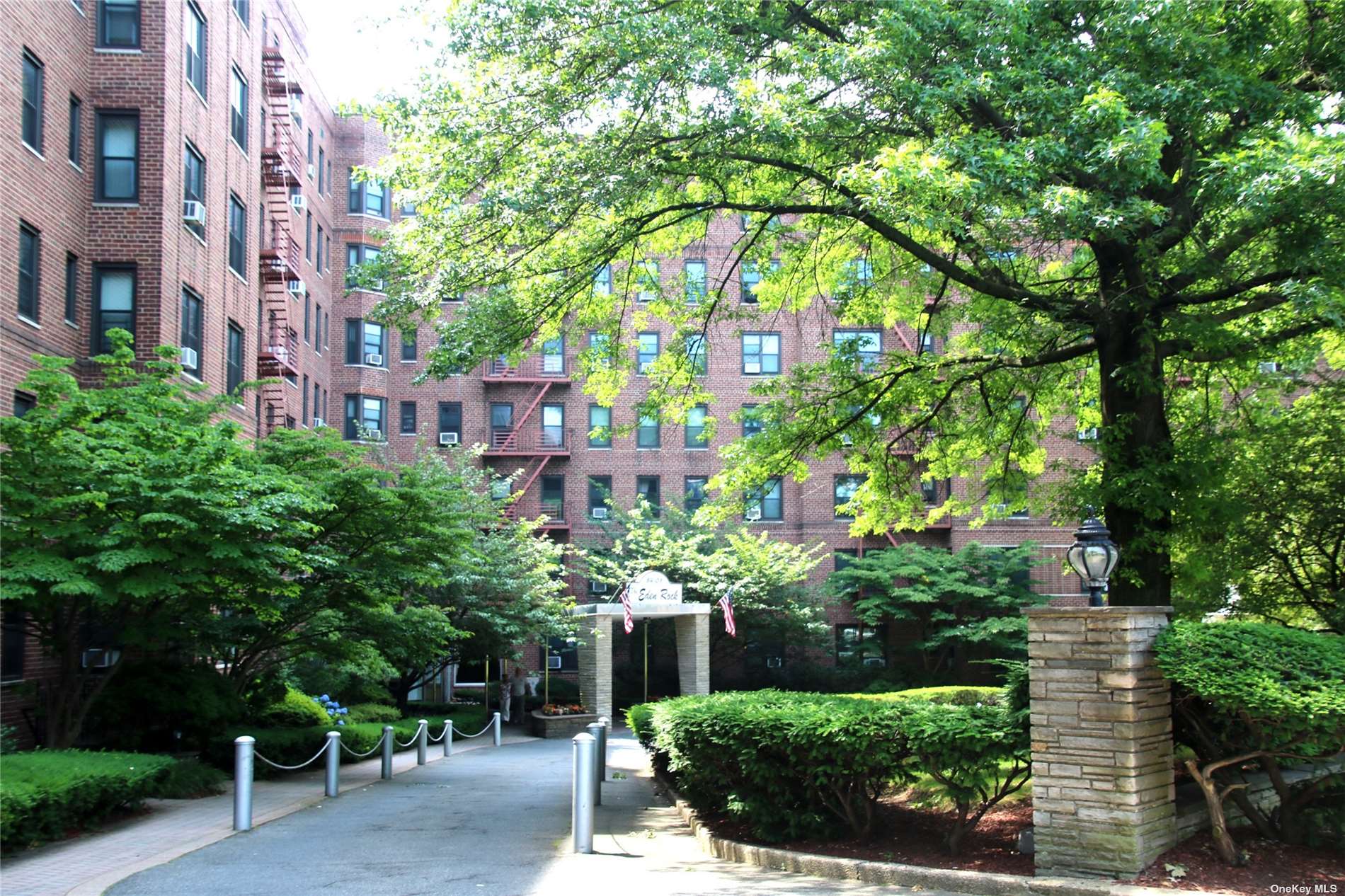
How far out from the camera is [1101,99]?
9664 millimetres

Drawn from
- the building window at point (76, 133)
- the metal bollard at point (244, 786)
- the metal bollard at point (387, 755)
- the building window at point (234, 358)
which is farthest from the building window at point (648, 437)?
the metal bollard at point (244, 786)

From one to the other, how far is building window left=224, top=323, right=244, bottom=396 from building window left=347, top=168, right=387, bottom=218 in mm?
17507

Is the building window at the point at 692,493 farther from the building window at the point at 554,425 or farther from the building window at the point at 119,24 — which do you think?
the building window at the point at 119,24

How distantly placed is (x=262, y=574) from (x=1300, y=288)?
39.8 feet

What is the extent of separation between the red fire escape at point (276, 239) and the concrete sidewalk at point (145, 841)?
42.7 ft

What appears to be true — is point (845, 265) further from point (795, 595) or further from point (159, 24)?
point (795, 595)

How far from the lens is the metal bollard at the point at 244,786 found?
1334cm

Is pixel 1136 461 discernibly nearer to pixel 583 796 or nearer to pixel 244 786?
pixel 583 796

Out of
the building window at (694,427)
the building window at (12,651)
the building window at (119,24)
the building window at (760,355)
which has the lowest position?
the building window at (12,651)

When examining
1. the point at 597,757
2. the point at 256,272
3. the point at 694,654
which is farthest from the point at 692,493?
the point at 597,757

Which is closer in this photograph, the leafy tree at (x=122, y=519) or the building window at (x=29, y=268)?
the leafy tree at (x=122, y=519)

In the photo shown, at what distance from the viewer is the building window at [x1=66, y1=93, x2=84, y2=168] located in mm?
20750

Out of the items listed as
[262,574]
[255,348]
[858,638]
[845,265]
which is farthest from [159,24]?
[858,638]

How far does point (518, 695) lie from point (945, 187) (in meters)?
32.3
